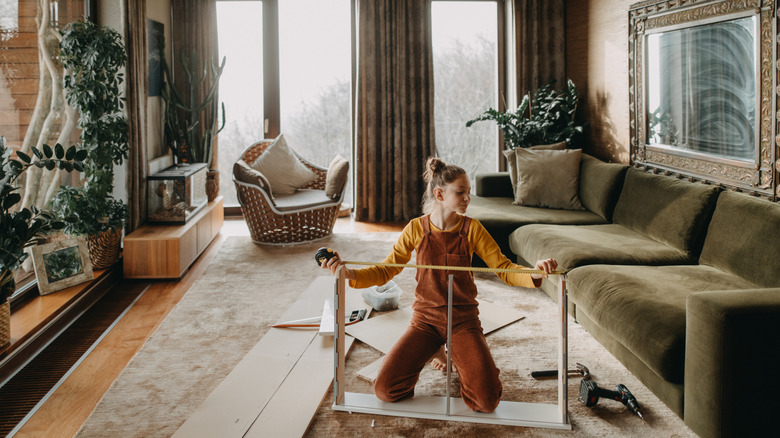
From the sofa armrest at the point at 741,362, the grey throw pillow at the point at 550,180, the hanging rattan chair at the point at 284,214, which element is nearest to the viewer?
the sofa armrest at the point at 741,362

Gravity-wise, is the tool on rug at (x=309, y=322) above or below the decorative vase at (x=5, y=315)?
below

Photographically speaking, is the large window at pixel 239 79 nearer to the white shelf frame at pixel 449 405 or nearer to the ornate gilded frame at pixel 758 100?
the ornate gilded frame at pixel 758 100

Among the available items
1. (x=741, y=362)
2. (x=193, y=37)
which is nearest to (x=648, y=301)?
(x=741, y=362)

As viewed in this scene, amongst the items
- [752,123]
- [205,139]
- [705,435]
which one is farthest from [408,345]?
[205,139]

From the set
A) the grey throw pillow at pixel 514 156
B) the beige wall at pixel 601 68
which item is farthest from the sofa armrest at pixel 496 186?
the beige wall at pixel 601 68

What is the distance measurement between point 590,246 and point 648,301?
0.92m

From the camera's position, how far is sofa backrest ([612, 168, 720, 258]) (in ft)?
10.9

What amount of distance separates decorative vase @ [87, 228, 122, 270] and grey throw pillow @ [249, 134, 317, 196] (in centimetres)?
152

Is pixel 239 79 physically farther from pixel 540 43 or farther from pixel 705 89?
pixel 705 89

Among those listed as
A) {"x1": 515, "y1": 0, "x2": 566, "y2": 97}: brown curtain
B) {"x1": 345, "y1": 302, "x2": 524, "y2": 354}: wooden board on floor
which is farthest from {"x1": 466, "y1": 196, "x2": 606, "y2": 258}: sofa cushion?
{"x1": 515, "y1": 0, "x2": 566, "y2": 97}: brown curtain

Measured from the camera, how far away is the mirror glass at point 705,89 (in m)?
3.24

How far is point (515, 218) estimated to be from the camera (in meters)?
4.36

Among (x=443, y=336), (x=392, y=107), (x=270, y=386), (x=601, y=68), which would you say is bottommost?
(x=270, y=386)

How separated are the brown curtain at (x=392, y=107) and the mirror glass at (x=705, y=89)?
93.1 inches
